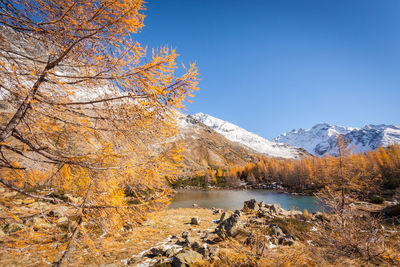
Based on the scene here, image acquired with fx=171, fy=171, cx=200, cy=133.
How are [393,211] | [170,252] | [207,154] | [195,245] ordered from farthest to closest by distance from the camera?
[207,154]
[393,211]
[195,245]
[170,252]

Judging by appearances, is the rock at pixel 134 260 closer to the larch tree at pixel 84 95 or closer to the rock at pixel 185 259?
the rock at pixel 185 259

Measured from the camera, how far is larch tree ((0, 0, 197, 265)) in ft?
8.36

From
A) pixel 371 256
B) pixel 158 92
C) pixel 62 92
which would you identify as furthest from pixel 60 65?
pixel 371 256

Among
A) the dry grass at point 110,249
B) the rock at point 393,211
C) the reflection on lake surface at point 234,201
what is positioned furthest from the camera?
the reflection on lake surface at point 234,201

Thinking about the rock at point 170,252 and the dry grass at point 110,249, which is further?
the rock at point 170,252

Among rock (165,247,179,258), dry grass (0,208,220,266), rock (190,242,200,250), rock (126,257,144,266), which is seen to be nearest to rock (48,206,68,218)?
dry grass (0,208,220,266)

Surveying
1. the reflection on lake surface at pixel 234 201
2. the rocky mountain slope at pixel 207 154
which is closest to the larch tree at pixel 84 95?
the reflection on lake surface at pixel 234 201

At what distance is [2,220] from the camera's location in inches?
97.8

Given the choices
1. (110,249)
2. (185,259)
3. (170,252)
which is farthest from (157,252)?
(110,249)

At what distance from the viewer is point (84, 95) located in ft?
10.2

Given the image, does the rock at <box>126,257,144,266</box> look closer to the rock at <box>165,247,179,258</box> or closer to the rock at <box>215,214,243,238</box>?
the rock at <box>165,247,179,258</box>

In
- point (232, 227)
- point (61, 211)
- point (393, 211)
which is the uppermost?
point (61, 211)

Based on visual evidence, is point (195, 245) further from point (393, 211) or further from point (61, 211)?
point (393, 211)

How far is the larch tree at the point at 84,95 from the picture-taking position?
2.55 meters
